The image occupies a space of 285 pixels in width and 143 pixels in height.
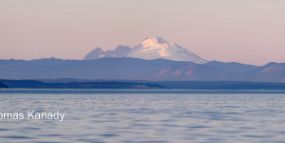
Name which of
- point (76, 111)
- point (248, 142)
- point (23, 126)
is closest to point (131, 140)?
point (248, 142)

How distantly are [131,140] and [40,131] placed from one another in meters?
4.96

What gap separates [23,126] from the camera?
43750 mm

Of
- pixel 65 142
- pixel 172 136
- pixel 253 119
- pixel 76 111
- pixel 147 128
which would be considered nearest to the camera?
pixel 65 142

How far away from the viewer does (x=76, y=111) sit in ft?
186

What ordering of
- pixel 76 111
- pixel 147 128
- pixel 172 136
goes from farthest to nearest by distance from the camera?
pixel 76 111 → pixel 147 128 → pixel 172 136

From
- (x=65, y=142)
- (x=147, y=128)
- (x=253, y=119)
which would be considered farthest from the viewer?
(x=253, y=119)

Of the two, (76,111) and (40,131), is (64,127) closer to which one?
(40,131)

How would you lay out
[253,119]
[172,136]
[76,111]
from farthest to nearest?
[76,111] < [253,119] < [172,136]

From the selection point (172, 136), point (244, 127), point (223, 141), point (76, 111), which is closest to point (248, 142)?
point (223, 141)

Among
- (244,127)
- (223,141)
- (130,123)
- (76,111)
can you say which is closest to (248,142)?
(223,141)

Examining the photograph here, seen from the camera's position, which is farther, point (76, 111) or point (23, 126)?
point (76, 111)

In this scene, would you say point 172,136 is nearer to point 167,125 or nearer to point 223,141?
point 223,141

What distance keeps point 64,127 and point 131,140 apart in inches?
240

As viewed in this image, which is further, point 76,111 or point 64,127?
point 76,111
